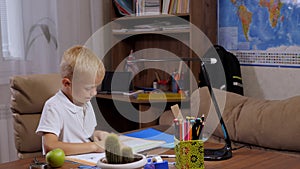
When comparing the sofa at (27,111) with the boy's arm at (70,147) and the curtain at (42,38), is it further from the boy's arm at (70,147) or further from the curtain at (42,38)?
the curtain at (42,38)

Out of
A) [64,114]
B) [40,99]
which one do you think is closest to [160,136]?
[64,114]

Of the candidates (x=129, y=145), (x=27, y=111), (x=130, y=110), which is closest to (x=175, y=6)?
(x=130, y=110)

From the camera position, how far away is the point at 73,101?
74.7 inches

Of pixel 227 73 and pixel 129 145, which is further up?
pixel 227 73

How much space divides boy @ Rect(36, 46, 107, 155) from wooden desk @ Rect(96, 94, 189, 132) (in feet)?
3.14

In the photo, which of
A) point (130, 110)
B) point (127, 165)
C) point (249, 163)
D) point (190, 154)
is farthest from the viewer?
point (130, 110)

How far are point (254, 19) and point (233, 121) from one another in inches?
35.9

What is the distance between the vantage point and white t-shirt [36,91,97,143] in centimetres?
178

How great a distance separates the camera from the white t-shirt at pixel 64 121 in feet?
5.83

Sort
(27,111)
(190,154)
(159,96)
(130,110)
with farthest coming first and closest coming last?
(130,110) < (159,96) < (27,111) < (190,154)

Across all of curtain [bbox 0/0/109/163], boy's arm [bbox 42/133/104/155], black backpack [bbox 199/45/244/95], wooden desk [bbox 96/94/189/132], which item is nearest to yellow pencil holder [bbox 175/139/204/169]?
boy's arm [bbox 42/133/104/155]

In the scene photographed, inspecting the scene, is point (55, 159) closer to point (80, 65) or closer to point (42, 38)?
point (80, 65)

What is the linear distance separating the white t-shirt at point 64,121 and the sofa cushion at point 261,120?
929 mm

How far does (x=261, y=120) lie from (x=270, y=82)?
73 centimetres
